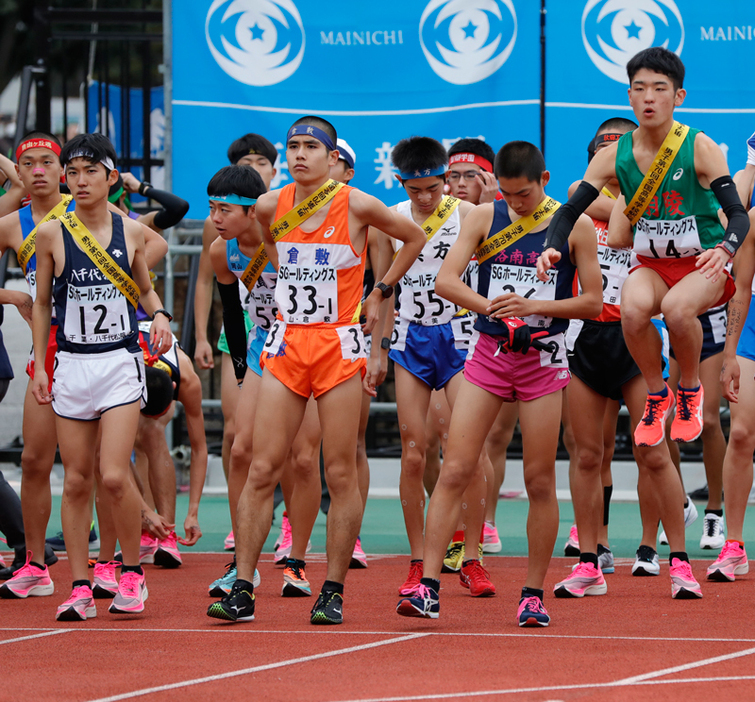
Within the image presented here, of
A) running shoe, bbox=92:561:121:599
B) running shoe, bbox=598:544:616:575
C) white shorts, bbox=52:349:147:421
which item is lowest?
running shoe, bbox=598:544:616:575

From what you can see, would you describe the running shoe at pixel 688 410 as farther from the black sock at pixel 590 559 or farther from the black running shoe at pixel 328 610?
the black running shoe at pixel 328 610

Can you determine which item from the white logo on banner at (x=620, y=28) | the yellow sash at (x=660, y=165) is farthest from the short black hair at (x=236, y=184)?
the white logo on banner at (x=620, y=28)

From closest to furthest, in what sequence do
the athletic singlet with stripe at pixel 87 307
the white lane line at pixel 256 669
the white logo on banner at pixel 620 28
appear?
the white lane line at pixel 256 669 < the athletic singlet with stripe at pixel 87 307 < the white logo on banner at pixel 620 28

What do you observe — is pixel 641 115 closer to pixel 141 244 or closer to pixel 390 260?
pixel 390 260

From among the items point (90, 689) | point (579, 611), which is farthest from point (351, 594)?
point (90, 689)

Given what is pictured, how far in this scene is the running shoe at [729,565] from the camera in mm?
7453

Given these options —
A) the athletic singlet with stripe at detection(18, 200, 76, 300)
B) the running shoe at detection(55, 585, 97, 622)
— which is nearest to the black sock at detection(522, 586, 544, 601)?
the running shoe at detection(55, 585, 97, 622)

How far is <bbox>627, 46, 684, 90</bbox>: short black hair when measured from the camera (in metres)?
6.34

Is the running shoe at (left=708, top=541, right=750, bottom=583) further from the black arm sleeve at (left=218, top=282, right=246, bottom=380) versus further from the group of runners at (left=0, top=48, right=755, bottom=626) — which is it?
the black arm sleeve at (left=218, top=282, right=246, bottom=380)

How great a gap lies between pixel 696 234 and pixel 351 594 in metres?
2.73

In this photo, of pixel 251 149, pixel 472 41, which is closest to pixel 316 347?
pixel 251 149

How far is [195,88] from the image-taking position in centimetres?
1203

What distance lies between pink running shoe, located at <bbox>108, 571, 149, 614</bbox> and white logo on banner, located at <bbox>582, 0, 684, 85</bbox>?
7.42 m

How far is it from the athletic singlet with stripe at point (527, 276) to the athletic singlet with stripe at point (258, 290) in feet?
5.33
